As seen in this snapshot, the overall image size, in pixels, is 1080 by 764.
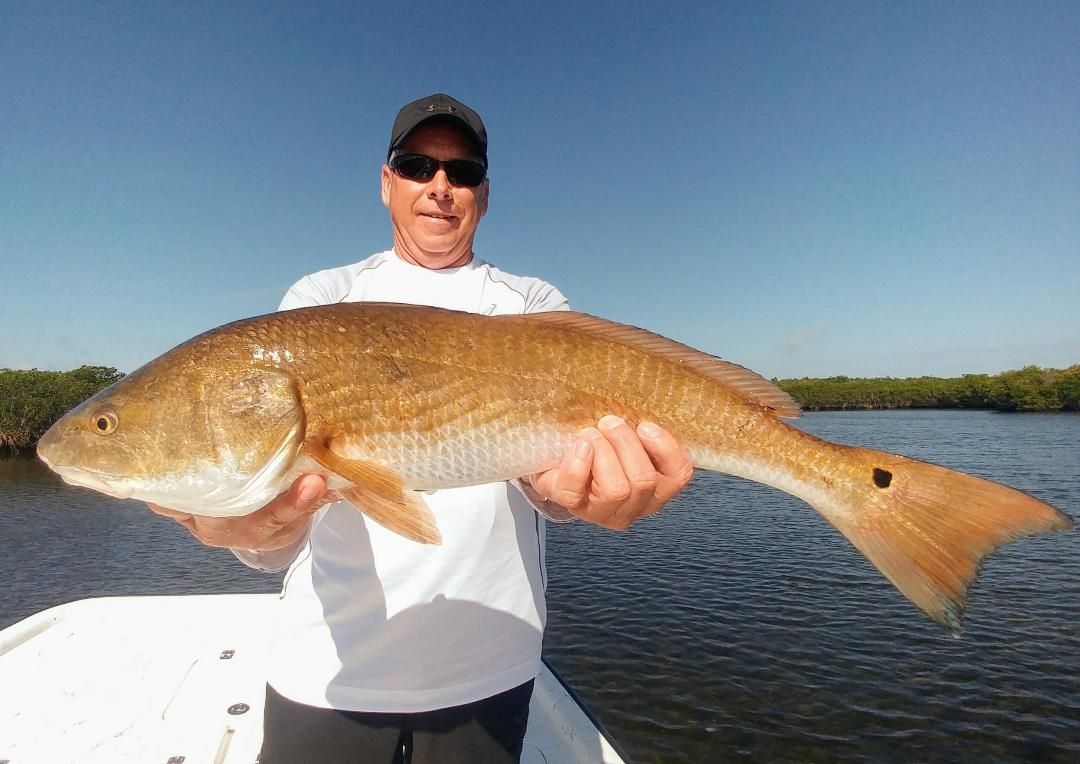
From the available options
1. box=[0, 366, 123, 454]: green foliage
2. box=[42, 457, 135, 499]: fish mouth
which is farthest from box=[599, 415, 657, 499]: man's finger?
box=[0, 366, 123, 454]: green foliage

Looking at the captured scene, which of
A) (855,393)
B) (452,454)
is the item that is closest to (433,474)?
(452,454)

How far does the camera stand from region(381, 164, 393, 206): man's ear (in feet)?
11.3

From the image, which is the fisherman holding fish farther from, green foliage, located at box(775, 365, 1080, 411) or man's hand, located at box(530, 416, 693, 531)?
green foliage, located at box(775, 365, 1080, 411)

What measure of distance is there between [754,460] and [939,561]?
0.81 metres

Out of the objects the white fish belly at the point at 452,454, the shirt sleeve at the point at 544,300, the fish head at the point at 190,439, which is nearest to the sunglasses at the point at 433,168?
the shirt sleeve at the point at 544,300

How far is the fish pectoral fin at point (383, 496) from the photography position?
2.24 m

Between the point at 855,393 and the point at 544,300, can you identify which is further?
the point at 855,393

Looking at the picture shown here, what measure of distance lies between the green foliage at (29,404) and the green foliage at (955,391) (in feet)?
235

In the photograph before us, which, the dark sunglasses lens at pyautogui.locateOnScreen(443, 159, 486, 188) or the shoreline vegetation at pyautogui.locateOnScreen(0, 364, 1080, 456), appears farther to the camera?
the shoreline vegetation at pyautogui.locateOnScreen(0, 364, 1080, 456)

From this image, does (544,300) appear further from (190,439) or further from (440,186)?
(190,439)

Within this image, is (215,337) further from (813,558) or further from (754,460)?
(813,558)

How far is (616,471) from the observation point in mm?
2416

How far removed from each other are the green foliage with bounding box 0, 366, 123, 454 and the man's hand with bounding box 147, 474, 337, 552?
4843 centimetres

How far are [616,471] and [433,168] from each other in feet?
6.35
